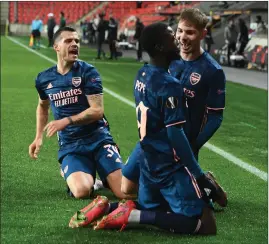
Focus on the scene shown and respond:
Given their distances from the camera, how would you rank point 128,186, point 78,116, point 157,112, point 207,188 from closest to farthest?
1. point 157,112
2. point 207,188
3. point 128,186
4. point 78,116

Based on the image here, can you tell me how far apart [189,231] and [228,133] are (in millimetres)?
6659

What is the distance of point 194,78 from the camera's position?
6578mm

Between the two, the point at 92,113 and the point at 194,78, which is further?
the point at 92,113

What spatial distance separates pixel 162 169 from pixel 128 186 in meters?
1.03

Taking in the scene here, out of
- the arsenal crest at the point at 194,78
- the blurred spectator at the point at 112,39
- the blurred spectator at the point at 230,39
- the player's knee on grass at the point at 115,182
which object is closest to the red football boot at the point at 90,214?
the arsenal crest at the point at 194,78

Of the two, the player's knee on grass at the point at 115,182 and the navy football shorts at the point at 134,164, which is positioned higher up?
the navy football shorts at the point at 134,164

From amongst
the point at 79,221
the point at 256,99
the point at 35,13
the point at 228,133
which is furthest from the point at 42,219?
the point at 35,13

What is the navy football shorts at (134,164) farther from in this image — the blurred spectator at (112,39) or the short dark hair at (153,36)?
the blurred spectator at (112,39)

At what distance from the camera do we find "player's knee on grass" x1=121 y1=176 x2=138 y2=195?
6.98 m

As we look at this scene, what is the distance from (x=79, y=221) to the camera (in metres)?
6.42

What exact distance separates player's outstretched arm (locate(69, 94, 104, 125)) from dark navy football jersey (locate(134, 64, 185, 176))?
1.42 metres

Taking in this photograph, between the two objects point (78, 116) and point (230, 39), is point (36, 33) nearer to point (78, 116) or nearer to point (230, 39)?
point (230, 39)

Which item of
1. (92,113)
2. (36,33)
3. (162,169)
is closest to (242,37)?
(36,33)

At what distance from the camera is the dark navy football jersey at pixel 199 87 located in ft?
21.4
